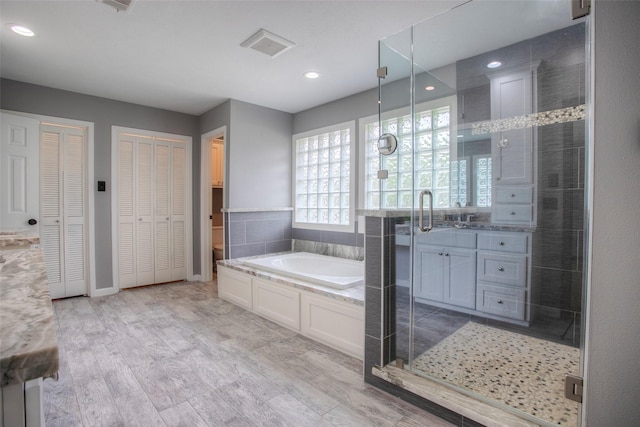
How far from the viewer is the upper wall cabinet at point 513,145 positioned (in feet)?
7.64

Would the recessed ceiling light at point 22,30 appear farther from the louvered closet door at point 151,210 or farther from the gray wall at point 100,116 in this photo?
the louvered closet door at point 151,210

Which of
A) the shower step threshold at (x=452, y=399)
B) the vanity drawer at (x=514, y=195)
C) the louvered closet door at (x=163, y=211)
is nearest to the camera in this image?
the shower step threshold at (x=452, y=399)

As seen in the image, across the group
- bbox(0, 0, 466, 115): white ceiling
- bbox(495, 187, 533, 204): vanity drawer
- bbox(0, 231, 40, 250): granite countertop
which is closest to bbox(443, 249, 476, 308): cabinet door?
bbox(495, 187, 533, 204): vanity drawer

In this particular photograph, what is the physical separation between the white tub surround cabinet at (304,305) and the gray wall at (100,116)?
5.51ft

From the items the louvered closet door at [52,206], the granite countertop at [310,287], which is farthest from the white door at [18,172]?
the granite countertop at [310,287]

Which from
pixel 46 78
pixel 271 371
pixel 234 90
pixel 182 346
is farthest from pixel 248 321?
pixel 46 78

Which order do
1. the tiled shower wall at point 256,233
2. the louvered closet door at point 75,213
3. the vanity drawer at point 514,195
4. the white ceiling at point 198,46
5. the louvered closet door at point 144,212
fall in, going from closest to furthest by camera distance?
the white ceiling at point 198,46, the vanity drawer at point 514,195, the louvered closet door at point 75,213, the tiled shower wall at point 256,233, the louvered closet door at point 144,212

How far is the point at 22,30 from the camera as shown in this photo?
238 cm

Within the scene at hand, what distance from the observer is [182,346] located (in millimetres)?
2535

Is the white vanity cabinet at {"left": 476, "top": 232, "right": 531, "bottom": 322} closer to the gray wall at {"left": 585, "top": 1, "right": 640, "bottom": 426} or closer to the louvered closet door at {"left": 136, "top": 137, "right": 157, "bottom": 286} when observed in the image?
the gray wall at {"left": 585, "top": 1, "right": 640, "bottom": 426}

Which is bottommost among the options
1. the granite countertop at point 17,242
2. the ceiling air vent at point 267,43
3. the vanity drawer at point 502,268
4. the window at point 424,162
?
the vanity drawer at point 502,268

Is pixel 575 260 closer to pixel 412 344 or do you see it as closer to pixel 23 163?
pixel 412 344

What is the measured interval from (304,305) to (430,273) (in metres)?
1.13

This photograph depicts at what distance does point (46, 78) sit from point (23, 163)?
92cm
